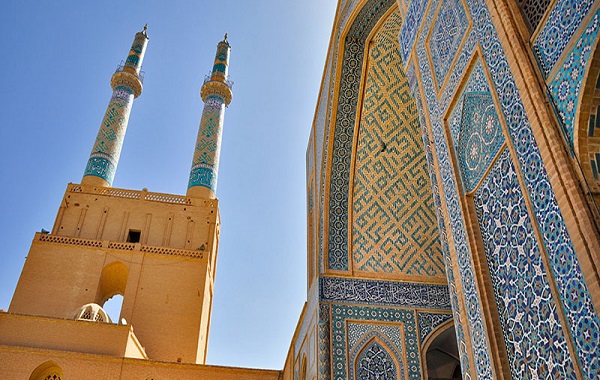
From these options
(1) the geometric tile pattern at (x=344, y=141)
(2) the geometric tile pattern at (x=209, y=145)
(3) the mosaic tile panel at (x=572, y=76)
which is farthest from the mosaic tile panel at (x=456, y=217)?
(2) the geometric tile pattern at (x=209, y=145)

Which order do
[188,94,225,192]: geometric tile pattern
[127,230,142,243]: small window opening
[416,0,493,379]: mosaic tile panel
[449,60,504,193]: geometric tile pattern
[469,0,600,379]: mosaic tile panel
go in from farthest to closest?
[188,94,225,192]: geometric tile pattern < [127,230,142,243]: small window opening < [449,60,504,193]: geometric tile pattern < [416,0,493,379]: mosaic tile panel < [469,0,600,379]: mosaic tile panel

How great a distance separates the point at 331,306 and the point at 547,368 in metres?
3.64

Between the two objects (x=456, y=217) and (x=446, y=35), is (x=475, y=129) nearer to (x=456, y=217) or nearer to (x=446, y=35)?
(x=456, y=217)

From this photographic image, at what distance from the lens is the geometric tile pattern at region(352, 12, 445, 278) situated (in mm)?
5676

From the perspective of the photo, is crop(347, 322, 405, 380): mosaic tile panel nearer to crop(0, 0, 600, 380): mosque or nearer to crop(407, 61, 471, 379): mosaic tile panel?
crop(0, 0, 600, 380): mosque

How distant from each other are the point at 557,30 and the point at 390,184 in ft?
13.4

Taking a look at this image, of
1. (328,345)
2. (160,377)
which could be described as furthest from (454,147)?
(160,377)

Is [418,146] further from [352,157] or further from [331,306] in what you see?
[331,306]

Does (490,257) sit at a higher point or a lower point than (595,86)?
lower

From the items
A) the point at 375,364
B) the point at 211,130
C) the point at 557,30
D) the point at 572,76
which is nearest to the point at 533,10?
the point at 557,30

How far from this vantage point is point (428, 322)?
17.4ft

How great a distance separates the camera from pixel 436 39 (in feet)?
9.42

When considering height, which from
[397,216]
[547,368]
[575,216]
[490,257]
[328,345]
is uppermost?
[397,216]

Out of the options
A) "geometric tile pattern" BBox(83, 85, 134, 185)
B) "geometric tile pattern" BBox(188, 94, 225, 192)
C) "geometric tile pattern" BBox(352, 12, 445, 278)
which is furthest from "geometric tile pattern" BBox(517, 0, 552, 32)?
"geometric tile pattern" BBox(83, 85, 134, 185)
